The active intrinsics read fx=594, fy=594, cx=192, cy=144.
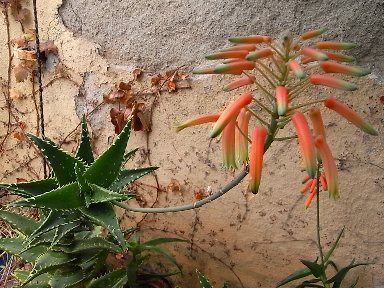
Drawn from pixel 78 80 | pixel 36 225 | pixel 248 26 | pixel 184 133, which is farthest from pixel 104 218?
pixel 78 80

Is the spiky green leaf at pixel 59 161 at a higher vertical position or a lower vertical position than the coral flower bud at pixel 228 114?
higher

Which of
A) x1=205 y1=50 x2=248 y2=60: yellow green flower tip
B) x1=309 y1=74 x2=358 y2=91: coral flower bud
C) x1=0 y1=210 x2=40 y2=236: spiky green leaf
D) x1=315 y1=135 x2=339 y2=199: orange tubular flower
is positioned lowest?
x1=315 y1=135 x2=339 y2=199: orange tubular flower

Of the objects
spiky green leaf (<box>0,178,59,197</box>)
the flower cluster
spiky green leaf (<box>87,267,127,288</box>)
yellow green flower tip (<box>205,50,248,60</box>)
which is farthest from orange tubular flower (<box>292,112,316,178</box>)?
spiky green leaf (<box>87,267,127,288</box>)

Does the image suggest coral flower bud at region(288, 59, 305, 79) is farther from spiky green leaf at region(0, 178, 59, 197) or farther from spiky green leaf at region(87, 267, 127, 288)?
spiky green leaf at region(87, 267, 127, 288)

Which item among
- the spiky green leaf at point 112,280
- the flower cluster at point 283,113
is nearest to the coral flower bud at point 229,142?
the flower cluster at point 283,113

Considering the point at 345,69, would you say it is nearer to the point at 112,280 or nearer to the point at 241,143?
the point at 241,143

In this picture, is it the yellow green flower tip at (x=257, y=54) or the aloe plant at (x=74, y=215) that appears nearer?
the yellow green flower tip at (x=257, y=54)

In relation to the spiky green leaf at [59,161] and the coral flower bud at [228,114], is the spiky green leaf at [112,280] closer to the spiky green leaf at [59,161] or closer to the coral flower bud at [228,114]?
the spiky green leaf at [59,161]
